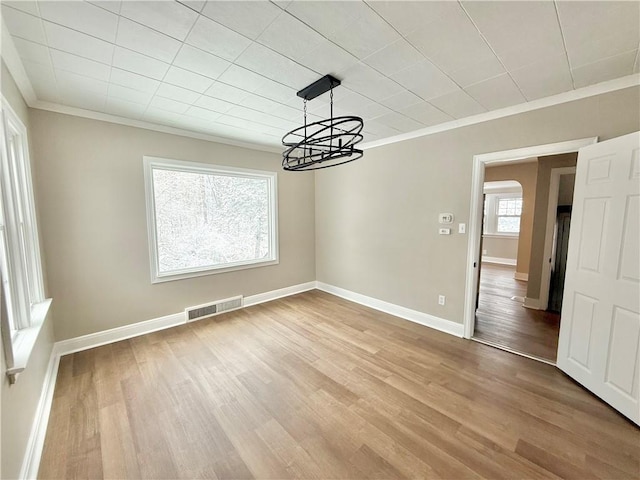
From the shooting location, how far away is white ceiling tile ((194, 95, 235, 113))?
8.25ft

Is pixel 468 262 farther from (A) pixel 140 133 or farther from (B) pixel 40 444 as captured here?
(A) pixel 140 133

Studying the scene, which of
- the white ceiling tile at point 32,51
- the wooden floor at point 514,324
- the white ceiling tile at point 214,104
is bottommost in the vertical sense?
the wooden floor at point 514,324

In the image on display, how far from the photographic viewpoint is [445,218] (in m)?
3.27

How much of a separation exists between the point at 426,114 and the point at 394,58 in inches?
48.7

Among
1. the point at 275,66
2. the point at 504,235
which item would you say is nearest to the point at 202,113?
the point at 275,66

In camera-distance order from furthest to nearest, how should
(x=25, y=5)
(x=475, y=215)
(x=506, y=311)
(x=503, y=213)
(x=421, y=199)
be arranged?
1. (x=503, y=213)
2. (x=506, y=311)
3. (x=421, y=199)
4. (x=475, y=215)
5. (x=25, y=5)

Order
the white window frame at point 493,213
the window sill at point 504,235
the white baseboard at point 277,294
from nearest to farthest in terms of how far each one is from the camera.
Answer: the white baseboard at point 277,294 < the window sill at point 504,235 < the white window frame at point 493,213

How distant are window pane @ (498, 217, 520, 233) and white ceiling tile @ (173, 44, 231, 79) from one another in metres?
8.58

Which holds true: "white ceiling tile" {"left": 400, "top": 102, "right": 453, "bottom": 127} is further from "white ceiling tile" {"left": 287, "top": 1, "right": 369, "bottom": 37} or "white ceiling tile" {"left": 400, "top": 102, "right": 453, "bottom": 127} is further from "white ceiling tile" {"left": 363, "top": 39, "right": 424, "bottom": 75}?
"white ceiling tile" {"left": 287, "top": 1, "right": 369, "bottom": 37}

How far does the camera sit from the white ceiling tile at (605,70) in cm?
185

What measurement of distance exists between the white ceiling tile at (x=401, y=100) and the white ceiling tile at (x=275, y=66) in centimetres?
82

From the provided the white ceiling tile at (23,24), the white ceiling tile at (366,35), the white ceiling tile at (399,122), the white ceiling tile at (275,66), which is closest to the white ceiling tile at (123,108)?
the white ceiling tile at (23,24)

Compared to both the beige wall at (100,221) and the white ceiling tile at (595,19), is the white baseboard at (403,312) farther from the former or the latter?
the white ceiling tile at (595,19)

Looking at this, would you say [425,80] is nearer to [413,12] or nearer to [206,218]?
[413,12]
